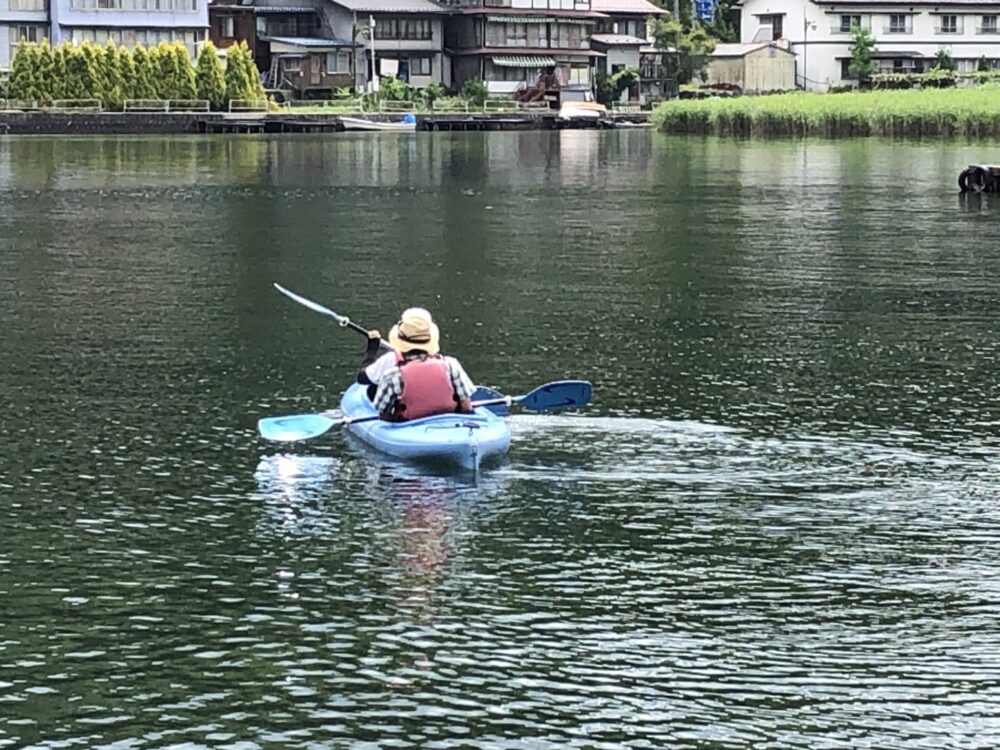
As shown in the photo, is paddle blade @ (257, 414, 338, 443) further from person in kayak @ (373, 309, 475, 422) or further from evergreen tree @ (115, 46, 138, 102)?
evergreen tree @ (115, 46, 138, 102)

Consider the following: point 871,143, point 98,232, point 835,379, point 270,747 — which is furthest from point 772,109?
point 270,747

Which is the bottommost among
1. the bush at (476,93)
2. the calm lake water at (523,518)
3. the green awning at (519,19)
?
the calm lake water at (523,518)

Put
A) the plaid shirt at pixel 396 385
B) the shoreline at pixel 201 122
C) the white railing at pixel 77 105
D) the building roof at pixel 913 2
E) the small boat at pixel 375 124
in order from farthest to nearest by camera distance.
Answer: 1. the building roof at pixel 913 2
2. the small boat at pixel 375 124
3. the white railing at pixel 77 105
4. the shoreline at pixel 201 122
5. the plaid shirt at pixel 396 385

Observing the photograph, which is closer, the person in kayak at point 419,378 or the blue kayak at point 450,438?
the blue kayak at point 450,438

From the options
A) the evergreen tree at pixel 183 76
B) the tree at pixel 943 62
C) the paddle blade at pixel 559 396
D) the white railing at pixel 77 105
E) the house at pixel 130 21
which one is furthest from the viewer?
the tree at pixel 943 62

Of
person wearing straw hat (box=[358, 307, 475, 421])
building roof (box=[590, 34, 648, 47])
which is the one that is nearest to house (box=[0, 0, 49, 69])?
building roof (box=[590, 34, 648, 47])

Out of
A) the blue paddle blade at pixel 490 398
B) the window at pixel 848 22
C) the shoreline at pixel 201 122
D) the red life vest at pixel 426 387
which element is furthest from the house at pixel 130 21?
the red life vest at pixel 426 387

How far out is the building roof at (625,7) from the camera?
126250 mm

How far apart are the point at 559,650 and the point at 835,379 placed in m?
10.4

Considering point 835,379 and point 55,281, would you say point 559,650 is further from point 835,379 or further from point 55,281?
point 55,281

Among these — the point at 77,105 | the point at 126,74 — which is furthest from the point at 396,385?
the point at 126,74

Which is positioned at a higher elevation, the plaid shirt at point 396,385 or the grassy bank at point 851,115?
the grassy bank at point 851,115

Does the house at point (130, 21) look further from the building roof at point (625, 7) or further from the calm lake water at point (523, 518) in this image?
the calm lake water at point (523, 518)

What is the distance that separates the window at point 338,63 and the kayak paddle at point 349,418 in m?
98.1
